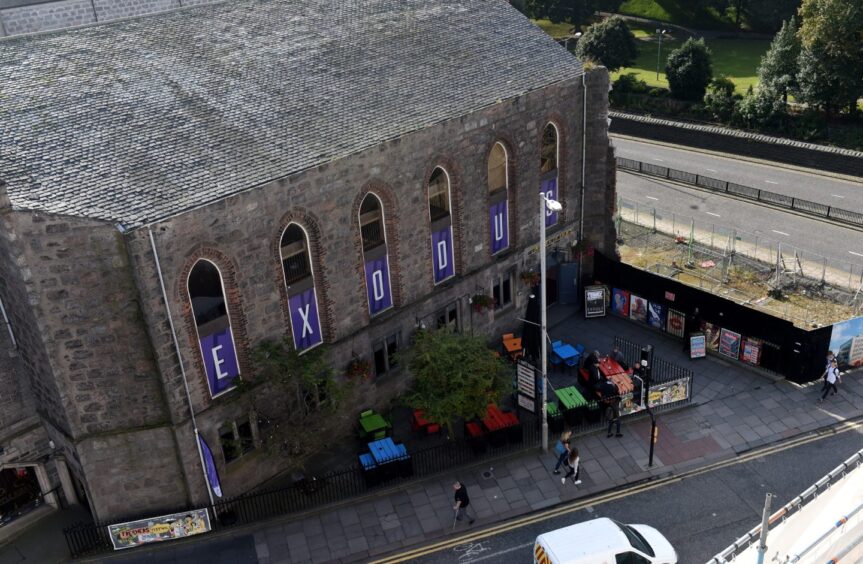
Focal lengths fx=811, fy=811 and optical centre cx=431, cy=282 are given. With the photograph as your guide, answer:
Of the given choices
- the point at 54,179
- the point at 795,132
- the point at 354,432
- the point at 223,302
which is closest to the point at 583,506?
the point at 354,432

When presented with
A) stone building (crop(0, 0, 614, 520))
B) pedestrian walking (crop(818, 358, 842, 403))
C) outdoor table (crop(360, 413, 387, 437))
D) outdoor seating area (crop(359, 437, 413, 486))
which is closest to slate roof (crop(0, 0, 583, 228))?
stone building (crop(0, 0, 614, 520))

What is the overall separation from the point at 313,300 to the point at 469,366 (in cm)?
597

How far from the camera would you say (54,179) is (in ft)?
76.0

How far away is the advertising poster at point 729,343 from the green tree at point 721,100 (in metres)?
34.2

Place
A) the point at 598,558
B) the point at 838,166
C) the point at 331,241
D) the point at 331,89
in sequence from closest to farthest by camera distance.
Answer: the point at 598,558 < the point at 331,241 < the point at 331,89 < the point at 838,166

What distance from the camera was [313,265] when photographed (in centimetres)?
2825

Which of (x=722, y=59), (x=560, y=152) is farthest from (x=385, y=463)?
(x=722, y=59)

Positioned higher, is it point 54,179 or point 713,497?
point 54,179

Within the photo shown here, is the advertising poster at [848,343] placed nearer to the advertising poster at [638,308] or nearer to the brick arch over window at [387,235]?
the advertising poster at [638,308]

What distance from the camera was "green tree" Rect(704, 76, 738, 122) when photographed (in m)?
A: 63.4

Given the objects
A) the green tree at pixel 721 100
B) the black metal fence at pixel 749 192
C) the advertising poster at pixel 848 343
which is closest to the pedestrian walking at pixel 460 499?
the advertising poster at pixel 848 343

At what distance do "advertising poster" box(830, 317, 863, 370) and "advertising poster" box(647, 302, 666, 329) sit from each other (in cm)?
705

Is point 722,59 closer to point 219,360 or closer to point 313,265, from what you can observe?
Result: point 313,265

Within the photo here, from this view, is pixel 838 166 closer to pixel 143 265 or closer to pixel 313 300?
pixel 313 300
